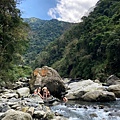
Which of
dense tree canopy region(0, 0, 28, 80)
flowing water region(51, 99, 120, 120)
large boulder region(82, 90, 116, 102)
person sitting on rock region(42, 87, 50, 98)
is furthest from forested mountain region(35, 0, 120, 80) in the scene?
flowing water region(51, 99, 120, 120)

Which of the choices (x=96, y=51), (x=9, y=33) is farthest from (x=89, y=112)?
(x=96, y=51)

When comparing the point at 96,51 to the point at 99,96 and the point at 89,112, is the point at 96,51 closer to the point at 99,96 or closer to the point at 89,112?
the point at 99,96

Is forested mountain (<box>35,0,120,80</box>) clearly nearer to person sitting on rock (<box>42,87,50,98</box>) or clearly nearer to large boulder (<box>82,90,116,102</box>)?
large boulder (<box>82,90,116,102</box>)

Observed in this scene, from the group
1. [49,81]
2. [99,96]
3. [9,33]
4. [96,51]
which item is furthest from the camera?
[96,51]

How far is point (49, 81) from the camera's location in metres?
23.0

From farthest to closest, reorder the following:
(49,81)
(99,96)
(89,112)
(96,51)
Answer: (96,51) < (49,81) < (99,96) < (89,112)

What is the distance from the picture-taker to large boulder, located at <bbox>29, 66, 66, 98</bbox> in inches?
902

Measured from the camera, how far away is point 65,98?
21453mm

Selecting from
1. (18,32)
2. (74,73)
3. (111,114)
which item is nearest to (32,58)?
(74,73)

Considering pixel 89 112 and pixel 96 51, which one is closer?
pixel 89 112

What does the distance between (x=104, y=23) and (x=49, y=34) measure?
5038 inches

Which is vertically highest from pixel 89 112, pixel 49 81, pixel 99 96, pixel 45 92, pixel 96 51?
pixel 96 51

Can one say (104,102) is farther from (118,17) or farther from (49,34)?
(49,34)

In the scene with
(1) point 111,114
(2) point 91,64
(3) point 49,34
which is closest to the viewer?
(1) point 111,114
